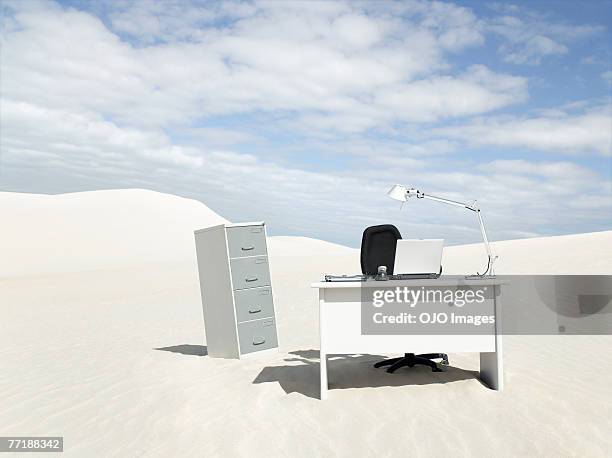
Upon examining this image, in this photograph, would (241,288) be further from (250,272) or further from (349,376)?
(349,376)

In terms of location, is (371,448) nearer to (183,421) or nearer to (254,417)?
(254,417)

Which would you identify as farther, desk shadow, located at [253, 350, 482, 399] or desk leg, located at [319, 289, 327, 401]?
desk shadow, located at [253, 350, 482, 399]

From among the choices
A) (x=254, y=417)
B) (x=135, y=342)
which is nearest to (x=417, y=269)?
(x=254, y=417)

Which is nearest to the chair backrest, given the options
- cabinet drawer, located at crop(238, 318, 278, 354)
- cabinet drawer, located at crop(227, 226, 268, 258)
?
cabinet drawer, located at crop(227, 226, 268, 258)

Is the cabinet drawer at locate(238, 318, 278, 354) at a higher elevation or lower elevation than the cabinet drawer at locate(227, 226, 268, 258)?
lower

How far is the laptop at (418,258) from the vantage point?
5.74 m

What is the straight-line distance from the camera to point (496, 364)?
557cm

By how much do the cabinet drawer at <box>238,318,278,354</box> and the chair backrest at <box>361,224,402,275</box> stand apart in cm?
186

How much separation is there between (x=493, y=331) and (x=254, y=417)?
2540mm

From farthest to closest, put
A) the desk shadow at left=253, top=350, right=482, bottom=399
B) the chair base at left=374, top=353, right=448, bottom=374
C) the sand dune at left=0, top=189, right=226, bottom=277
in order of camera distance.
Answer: the sand dune at left=0, top=189, right=226, bottom=277 < the chair base at left=374, top=353, right=448, bottom=374 < the desk shadow at left=253, top=350, right=482, bottom=399

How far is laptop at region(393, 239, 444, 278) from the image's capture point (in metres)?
5.74

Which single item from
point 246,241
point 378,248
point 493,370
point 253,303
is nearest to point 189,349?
point 253,303

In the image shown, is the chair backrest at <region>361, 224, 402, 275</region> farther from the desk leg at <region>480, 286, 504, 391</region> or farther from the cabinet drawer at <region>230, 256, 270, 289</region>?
the cabinet drawer at <region>230, 256, 270, 289</region>

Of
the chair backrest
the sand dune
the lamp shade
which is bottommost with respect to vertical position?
the sand dune
